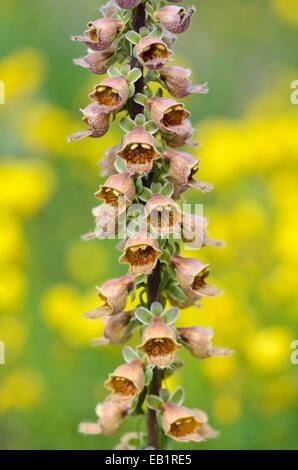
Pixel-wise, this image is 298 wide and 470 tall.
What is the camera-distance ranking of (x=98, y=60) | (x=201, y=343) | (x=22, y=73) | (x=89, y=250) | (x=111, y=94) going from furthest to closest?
(x=22, y=73) → (x=89, y=250) → (x=201, y=343) → (x=98, y=60) → (x=111, y=94)

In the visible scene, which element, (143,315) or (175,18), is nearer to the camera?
(175,18)

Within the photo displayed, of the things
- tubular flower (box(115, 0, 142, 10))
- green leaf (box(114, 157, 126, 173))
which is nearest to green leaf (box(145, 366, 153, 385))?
green leaf (box(114, 157, 126, 173))

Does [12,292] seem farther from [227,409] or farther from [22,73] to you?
[22,73]

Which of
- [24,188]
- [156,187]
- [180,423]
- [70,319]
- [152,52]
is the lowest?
[180,423]

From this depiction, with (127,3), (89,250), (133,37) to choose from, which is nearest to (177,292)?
(133,37)

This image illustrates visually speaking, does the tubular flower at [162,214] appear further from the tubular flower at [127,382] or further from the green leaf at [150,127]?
the tubular flower at [127,382]

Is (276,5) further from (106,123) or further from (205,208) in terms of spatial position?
(106,123)

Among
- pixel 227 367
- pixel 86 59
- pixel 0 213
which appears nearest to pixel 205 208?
pixel 0 213
